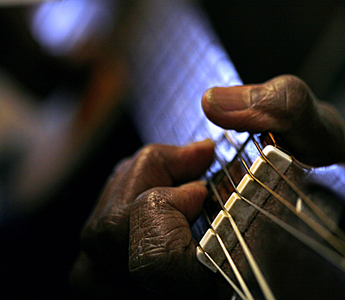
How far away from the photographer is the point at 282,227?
0.36 meters

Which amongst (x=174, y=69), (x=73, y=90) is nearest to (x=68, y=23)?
(x=73, y=90)

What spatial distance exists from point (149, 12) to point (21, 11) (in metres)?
0.72

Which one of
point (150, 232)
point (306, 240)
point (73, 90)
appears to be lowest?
point (73, 90)

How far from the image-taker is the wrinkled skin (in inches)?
16.5

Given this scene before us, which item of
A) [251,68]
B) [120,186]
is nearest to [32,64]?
[251,68]

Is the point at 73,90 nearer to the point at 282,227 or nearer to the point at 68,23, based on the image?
the point at 68,23

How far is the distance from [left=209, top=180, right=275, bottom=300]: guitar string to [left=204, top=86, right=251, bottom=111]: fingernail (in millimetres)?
145

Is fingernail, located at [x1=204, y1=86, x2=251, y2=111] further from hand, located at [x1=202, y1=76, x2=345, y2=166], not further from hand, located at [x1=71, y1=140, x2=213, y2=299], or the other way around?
hand, located at [x1=71, y1=140, x2=213, y2=299]

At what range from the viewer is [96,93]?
1403 mm

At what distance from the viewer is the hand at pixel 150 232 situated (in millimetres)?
416

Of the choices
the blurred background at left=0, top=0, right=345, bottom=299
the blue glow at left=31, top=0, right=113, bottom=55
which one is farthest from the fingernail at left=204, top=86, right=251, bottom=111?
the blue glow at left=31, top=0, right=113, bottom=55

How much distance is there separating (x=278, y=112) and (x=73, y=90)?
1.22 m

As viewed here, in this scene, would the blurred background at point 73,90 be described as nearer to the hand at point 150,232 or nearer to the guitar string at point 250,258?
the hand at point 150,232

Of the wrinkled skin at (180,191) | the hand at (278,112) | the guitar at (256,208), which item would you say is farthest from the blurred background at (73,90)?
the hand at (278,112)
